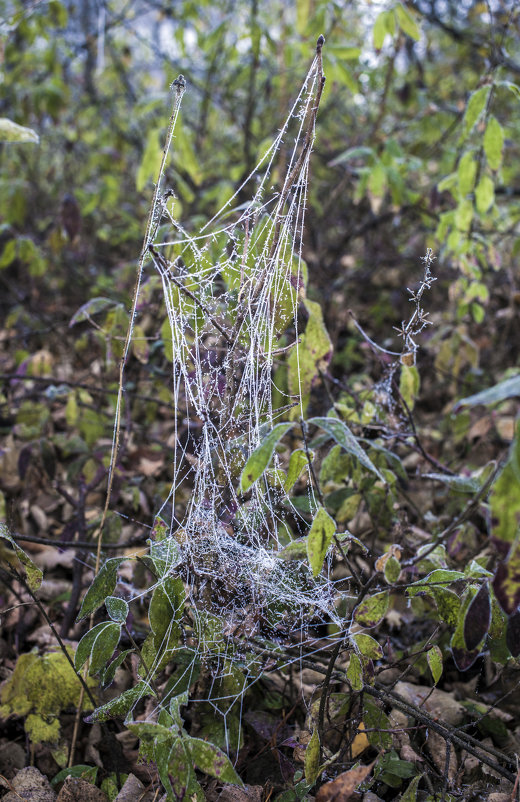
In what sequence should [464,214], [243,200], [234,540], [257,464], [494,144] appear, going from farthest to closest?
[243,200], [464,214], [494,144], [234,540], [257,464]

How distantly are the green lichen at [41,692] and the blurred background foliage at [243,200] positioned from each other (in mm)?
401

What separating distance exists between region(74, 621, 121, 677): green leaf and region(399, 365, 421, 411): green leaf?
982 mm

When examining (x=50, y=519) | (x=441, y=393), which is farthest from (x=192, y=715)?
(x=441, y=393)

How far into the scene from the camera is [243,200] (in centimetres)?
309

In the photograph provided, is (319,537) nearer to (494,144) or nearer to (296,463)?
(296,463)

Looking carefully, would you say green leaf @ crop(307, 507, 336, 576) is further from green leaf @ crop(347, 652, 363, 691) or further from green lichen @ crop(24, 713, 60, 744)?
green lichen @ crop(24, 713, 60, 744)

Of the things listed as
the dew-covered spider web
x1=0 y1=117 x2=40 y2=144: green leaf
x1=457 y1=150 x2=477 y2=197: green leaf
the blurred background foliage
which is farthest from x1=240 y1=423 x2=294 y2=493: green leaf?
x1=457 y1=150 x2=477 y2=197: green leaf

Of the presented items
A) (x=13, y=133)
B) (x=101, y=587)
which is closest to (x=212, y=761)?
(x=101, y=587)

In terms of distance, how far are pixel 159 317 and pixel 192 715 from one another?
113 cm

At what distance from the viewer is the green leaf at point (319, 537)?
3.19 ft

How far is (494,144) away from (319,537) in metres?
1.51

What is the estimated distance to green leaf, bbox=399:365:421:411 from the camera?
161 cm

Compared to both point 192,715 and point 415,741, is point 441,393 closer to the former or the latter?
point 415,741

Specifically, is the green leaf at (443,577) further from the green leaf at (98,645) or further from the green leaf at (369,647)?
the green leaf at (98,645)
